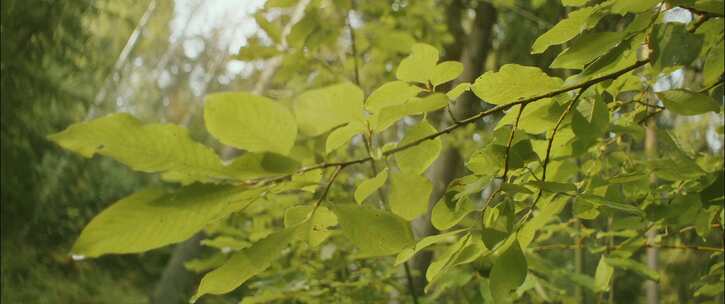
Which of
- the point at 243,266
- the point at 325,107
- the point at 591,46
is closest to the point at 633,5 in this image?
the point at 591,46

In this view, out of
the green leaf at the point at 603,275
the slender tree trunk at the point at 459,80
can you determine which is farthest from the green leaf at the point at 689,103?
the slender tree trunk at the point at 459,80

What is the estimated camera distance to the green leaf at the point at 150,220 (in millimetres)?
331

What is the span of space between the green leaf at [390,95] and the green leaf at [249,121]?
4.4 inches

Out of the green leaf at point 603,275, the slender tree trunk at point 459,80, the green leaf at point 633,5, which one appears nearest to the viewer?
the green leaf at point 633,5

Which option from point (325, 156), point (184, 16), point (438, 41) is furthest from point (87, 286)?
point (184, 16)

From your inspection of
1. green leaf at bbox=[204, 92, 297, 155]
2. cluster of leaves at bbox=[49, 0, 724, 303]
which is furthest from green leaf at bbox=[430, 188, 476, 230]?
green leaf at bbox=[204, 92, 297, 155]

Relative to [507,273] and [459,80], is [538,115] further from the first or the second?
[459,80]

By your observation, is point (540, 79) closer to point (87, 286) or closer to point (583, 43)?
point (583, 43)

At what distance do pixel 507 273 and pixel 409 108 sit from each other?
188 mm

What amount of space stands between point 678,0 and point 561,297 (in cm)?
137

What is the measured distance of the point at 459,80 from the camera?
2.36 m

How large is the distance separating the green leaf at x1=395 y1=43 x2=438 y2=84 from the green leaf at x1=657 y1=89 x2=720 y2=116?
0.22m

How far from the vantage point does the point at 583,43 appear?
480 mm

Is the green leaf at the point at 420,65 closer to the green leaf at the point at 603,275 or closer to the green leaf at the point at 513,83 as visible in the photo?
the green leaf at the point at 513,83
